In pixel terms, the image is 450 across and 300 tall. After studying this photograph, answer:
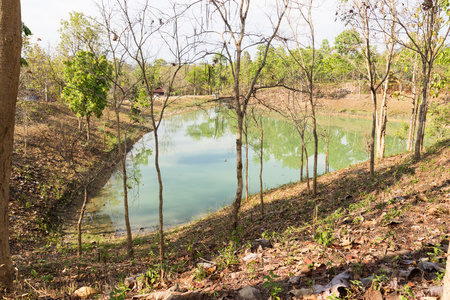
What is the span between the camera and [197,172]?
22.3m

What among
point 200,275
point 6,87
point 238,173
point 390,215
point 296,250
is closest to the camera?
point 6,87

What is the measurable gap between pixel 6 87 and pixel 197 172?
18.4 metres

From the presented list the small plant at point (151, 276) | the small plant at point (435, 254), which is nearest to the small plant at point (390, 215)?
the small plant at point (435, 254)

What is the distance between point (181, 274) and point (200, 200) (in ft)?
39.0

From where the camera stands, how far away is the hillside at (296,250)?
3.68 meters

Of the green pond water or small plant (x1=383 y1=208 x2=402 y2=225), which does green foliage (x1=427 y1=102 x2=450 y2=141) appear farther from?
small plant (x1=383 y1=208 x2=402 y2=225)

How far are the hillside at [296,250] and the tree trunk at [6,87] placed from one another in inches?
43.7

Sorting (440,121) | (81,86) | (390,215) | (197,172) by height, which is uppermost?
(81,86)

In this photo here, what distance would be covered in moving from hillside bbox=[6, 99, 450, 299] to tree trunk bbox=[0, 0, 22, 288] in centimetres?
Answer: 111

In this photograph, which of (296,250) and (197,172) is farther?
(197,172)

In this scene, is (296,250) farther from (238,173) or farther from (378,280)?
(238,173)

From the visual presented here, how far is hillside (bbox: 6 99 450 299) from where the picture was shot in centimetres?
368

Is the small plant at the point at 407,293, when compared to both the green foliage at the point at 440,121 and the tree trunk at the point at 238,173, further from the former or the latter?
the green foliage at the point at 440,121

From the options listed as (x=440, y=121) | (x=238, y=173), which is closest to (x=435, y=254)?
(x=238, y=173)
